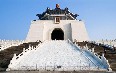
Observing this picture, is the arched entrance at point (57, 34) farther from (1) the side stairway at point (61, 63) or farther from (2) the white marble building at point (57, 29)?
(1) the side stairway at point (61, 63)

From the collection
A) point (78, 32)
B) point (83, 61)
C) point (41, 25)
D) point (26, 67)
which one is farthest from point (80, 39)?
point (26, 67)

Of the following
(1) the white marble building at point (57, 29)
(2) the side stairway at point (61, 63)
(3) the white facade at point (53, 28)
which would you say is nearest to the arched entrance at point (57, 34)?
(1) the white marble building at point (57, 29)

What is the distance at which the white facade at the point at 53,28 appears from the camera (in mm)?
55000

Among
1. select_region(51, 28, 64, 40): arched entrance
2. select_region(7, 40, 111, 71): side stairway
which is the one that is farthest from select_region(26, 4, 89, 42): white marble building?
select_region(7, 40, 111, 71): side stairway

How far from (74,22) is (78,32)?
3.73 meters

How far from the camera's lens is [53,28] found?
190 ft

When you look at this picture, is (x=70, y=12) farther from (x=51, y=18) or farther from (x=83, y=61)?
(x=83, y=61)

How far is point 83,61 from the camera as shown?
24.0m

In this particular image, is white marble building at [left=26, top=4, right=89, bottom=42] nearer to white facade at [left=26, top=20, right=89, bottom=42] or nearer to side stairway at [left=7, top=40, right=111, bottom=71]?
white facade at [left=26, top=20, right=89, bottom=42]

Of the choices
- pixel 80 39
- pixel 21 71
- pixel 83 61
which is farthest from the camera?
pixel 80 39

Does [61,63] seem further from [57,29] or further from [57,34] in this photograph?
[57,34]

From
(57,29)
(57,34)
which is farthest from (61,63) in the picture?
(57,34)

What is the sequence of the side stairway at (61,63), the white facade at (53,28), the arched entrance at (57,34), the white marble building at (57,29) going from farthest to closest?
the arched entrance at (57,34)
the white marble building at (57,29)
the white facade at (53,28)
the side stairway at (61,63)

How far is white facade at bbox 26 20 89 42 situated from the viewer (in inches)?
2165
